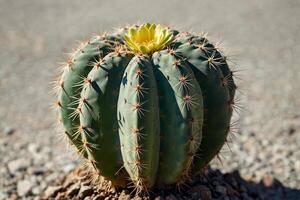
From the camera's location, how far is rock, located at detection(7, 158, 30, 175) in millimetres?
4207

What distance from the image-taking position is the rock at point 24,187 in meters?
3.80

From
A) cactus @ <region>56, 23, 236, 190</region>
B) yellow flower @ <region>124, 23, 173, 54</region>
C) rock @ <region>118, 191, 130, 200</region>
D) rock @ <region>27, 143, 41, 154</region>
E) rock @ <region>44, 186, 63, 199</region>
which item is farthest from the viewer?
rock @ <region>27, 143, 41, 154</region>

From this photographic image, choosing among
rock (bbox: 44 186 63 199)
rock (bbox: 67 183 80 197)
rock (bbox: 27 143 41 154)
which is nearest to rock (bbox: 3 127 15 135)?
rock (bbox: 27 143 41 154)

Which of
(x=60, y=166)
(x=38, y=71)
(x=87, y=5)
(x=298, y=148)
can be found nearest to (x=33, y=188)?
(x=60, y=166)

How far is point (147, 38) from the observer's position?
2977 millimetres

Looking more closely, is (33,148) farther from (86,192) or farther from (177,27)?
(177,27)

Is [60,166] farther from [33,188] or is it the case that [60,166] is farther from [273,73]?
[273,73]

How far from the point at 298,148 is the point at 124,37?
94.5 inches

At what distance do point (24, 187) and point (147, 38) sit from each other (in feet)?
5.44

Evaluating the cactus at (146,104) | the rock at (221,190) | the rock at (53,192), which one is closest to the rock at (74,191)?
the rock at (53,192)

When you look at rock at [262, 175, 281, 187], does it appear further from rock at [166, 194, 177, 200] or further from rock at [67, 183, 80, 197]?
rock at [67, 183, 80, 197]

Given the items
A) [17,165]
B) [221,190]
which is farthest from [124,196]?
[17,165]

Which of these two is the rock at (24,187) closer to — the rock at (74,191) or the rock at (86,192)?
the rock at (74,191)

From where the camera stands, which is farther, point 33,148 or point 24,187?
point 33,148
